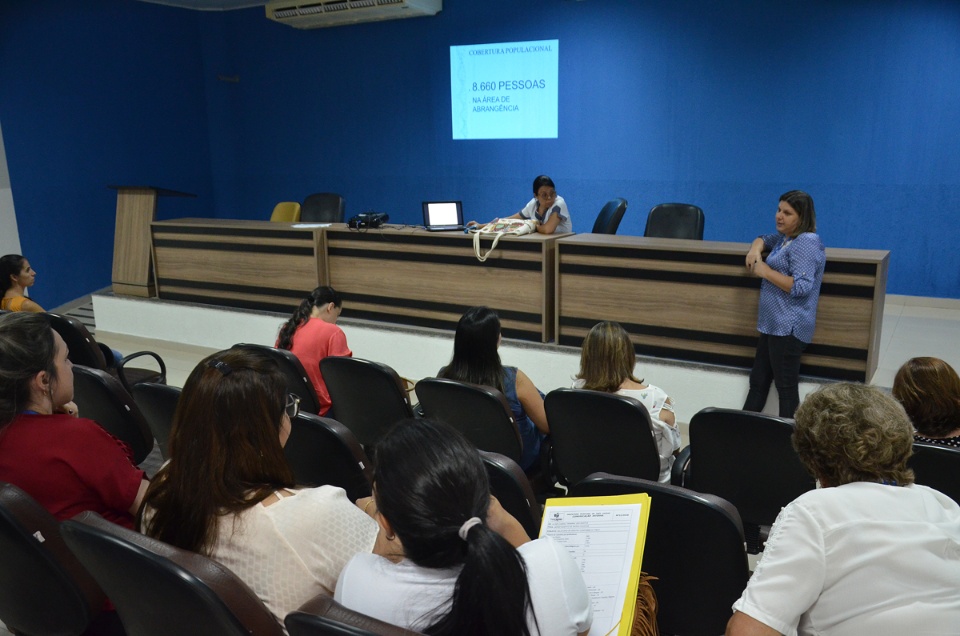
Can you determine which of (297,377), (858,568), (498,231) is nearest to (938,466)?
(858,568)

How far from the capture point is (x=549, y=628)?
1081 mm

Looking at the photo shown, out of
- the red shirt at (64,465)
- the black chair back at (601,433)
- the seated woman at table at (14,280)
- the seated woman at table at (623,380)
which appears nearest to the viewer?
the red shirt at (64,465)

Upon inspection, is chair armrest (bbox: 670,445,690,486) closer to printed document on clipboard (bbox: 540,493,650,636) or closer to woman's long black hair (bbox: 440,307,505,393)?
woman's long black hair (bbox: 440,307,505,393)

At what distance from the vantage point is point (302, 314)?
11.1 feet

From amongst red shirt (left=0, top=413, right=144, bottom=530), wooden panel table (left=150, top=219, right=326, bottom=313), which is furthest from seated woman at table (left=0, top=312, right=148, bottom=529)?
wooden panel table (left=150, top=219, right=326, bottom=313)

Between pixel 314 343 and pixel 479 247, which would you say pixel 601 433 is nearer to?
pixel 314 343

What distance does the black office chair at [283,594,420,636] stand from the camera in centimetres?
99

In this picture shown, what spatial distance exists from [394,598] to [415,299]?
12.7 feet

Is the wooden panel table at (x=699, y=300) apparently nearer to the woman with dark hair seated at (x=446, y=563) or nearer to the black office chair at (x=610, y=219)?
the black office chair at (x=610, y=219)

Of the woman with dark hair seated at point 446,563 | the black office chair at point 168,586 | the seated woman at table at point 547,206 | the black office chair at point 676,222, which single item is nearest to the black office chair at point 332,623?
the woman with dark hair seated at point 446,563

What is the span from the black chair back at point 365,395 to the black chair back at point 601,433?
1.99 feet

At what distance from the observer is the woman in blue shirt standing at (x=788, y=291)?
135 inches

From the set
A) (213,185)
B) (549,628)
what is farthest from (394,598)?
(213,185)

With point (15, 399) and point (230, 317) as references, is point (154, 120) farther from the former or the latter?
point (15, 399)
